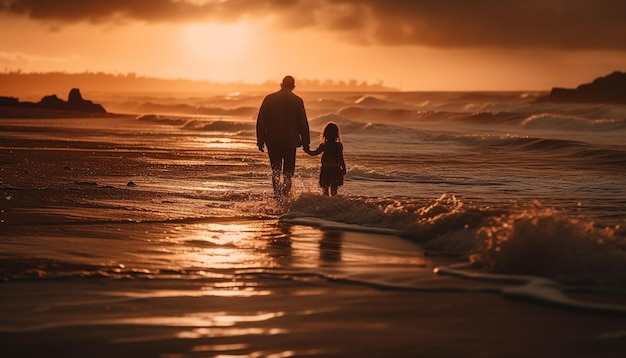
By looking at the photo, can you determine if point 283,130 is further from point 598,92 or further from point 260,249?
point 598,92

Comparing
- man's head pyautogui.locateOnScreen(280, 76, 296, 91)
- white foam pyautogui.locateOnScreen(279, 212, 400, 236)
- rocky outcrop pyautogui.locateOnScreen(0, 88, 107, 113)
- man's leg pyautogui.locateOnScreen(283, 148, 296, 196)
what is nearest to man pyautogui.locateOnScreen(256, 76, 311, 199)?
man's leg pyautogui.locateOnScreen(283, 148, 296, 196)

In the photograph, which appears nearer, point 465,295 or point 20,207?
point 465,295

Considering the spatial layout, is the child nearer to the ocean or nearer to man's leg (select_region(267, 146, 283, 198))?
man's leg (select_region(267, 146, 283, 198))

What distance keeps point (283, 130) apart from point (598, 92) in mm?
97010

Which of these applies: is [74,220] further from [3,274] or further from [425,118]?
[425,118]

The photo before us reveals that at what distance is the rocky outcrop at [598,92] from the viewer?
333 feet

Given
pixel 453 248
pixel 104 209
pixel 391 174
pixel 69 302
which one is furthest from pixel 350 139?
pixel 69 302

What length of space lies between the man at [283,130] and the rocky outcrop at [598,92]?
302ft

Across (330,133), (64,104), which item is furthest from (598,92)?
(330,133)

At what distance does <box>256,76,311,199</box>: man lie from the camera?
1249 cm

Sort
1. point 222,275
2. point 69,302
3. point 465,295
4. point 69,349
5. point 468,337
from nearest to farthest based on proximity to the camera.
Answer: point 69,349
point 468,337
point 69,302
point 465,295
point 222,275

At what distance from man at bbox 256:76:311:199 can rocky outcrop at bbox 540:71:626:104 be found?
91942 mm

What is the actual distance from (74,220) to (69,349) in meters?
5.15

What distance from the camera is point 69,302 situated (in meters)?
5.62
